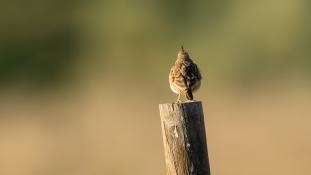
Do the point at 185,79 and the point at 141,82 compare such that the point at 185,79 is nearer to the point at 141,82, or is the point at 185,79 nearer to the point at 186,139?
the point at 186,139

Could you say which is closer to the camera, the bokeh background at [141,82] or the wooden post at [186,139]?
the wooden post at [186,139]

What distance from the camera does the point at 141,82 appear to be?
95.9ft

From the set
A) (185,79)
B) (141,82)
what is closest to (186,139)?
(185,79)

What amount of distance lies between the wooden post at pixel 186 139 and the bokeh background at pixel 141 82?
32.0 ft

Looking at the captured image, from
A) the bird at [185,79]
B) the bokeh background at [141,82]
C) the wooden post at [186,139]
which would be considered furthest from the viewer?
the bokeh background at [141,82]

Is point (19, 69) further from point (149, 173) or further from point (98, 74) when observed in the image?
point (149, 173)

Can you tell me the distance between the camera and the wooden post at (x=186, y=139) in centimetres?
670

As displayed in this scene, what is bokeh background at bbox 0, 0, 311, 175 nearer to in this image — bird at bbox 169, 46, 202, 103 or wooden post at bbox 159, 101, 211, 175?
bird at bbox 169, 46, 202, 103

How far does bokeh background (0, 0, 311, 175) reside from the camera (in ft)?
61.4

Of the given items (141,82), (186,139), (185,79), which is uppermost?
(141,82)

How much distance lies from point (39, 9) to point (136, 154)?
64.3 ft

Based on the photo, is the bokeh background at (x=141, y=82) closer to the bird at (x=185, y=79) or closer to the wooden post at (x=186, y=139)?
the bird at (x=185, y=79)

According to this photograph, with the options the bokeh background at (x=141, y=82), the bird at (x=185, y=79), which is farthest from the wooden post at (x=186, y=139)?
the bokeh background at (x=141, y=82)

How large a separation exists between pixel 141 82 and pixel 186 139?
22546mm
